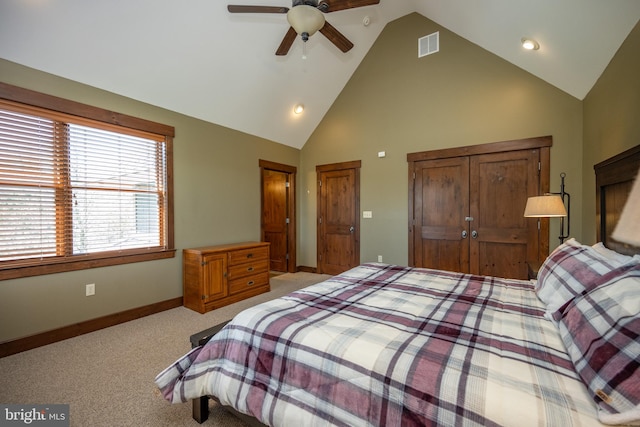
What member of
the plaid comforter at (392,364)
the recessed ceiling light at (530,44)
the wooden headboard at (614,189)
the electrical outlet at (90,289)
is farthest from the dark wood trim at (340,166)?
the electrical outlet at (90,289)

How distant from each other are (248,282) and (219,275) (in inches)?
20.1

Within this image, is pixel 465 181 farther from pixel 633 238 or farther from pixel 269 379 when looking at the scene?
pixel 269 379

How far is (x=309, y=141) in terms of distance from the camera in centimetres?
541

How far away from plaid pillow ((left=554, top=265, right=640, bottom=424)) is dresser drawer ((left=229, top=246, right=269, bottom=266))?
3.32m

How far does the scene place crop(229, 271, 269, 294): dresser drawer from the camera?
3671 mm

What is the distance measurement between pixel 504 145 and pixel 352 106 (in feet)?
8.07

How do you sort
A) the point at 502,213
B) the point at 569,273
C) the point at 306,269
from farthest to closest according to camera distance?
the point at 306,269 → the point at 502,213 → the point at 569,273

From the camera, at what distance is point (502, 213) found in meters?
3.66

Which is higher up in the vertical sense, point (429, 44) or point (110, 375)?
point (429, 44)

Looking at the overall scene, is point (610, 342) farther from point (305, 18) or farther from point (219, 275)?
point (219, 275)

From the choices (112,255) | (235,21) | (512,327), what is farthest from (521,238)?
(112,255)

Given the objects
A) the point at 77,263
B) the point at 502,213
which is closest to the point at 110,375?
the point at 77,263

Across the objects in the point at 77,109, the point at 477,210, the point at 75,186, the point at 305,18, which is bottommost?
the point at 477,210

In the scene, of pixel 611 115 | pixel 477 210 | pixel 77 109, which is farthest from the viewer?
pixel 477 210
